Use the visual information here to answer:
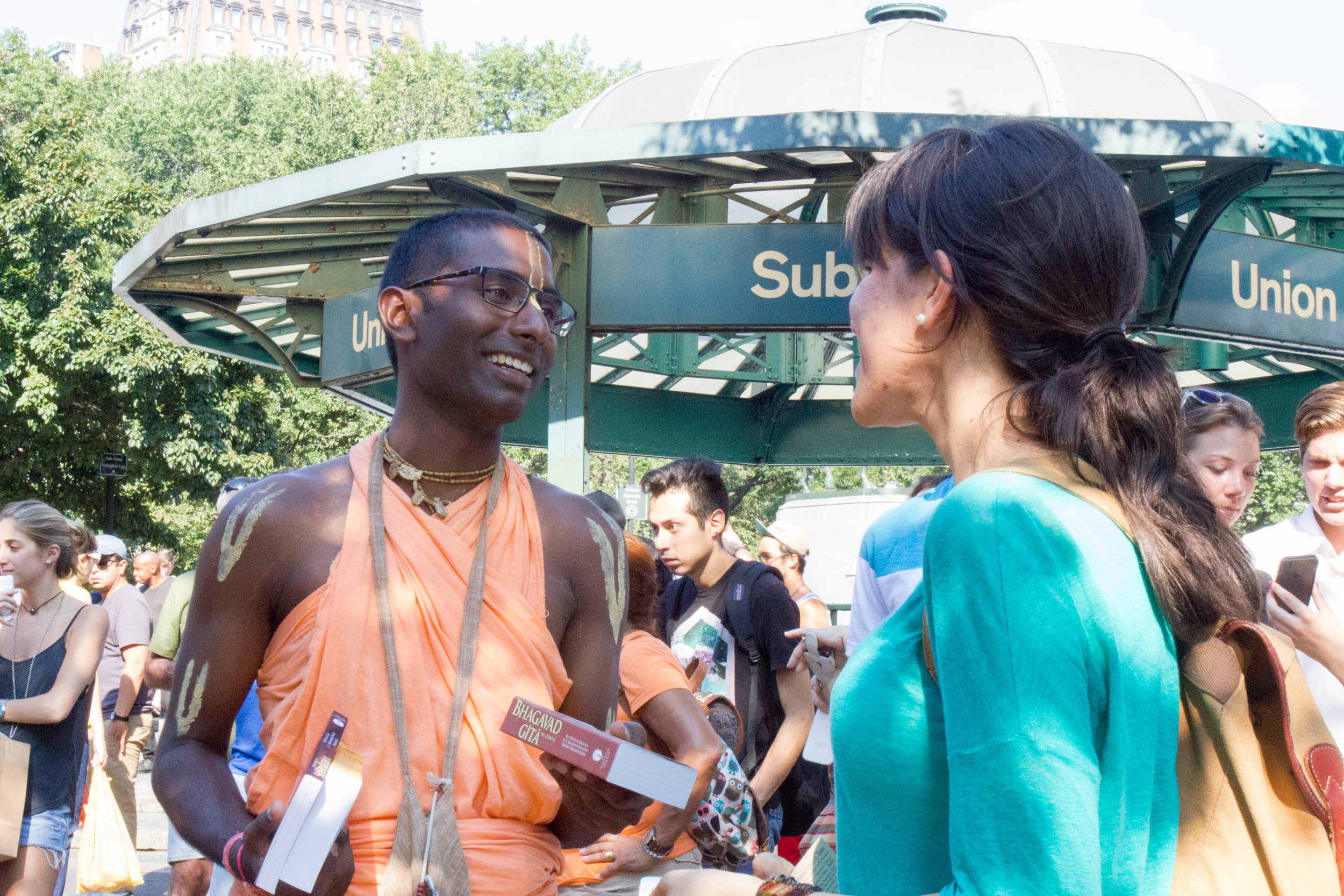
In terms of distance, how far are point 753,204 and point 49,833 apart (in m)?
5.07

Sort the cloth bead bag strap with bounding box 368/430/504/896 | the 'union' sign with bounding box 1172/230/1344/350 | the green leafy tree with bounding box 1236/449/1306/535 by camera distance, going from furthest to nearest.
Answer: the green leafy tree with bounding box 1236/449/1306/535 < the 'union' sign with bounding box 1172/230/1344/350 < the cloth bead bag strap with bounding box 368/430/504/896

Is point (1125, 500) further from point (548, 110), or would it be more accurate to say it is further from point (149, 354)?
point (548, 110)

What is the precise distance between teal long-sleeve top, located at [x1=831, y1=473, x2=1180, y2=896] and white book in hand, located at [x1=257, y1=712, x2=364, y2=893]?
86 cm

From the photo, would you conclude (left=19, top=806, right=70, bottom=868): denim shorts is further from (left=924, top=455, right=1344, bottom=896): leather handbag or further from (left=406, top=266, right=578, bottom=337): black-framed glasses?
(left=924, top=455, right=1344, bottom=896): leather handbag

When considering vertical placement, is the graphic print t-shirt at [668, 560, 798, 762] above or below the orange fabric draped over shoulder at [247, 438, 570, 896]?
below

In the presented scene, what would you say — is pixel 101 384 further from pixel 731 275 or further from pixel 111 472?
pixel 731 275

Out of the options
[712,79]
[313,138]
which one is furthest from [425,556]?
[313,138]

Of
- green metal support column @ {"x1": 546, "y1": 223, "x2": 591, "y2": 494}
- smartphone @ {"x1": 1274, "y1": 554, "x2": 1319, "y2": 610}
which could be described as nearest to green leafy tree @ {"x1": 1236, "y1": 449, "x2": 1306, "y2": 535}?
green metal support column @ {"x1": 546, "y1": 223, "x2": 591, "y2": 494}

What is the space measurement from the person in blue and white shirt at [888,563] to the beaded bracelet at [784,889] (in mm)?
2280

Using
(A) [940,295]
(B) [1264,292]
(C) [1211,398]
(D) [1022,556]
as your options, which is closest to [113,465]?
(B) [1264,292]

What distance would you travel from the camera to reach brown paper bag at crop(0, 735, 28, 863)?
484 cm

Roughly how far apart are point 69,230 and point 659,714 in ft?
73.5

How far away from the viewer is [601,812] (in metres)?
2.19

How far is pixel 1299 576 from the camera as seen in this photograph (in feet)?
9.55
